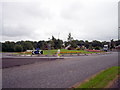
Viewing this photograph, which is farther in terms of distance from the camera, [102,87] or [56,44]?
[56,44]

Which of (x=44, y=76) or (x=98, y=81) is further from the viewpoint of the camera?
(x=44, y=76)

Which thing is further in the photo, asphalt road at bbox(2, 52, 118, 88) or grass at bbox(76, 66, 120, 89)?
asphalt road at bbox(2, 52, 118, 88)

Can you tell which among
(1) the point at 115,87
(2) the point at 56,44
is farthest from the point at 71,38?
(1) the point at 115,87

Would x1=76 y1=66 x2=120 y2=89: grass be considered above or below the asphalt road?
above

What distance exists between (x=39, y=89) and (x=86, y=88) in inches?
82.5

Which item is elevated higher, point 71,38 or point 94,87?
point 71,38

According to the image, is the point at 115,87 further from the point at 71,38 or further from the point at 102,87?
the point at 71,38

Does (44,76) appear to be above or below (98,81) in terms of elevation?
below

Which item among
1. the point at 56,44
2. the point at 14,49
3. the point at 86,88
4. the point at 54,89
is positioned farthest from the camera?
the point at 56,44

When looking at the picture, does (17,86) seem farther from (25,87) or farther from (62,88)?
(62,88)

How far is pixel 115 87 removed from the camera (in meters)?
4.80

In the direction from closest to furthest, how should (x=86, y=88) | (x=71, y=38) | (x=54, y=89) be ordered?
(x=86, y=88), (x=54, y=89), (x=71, y=38)

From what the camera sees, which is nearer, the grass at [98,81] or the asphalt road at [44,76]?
the grass at [98,81]

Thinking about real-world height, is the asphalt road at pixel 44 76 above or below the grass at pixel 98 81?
below
